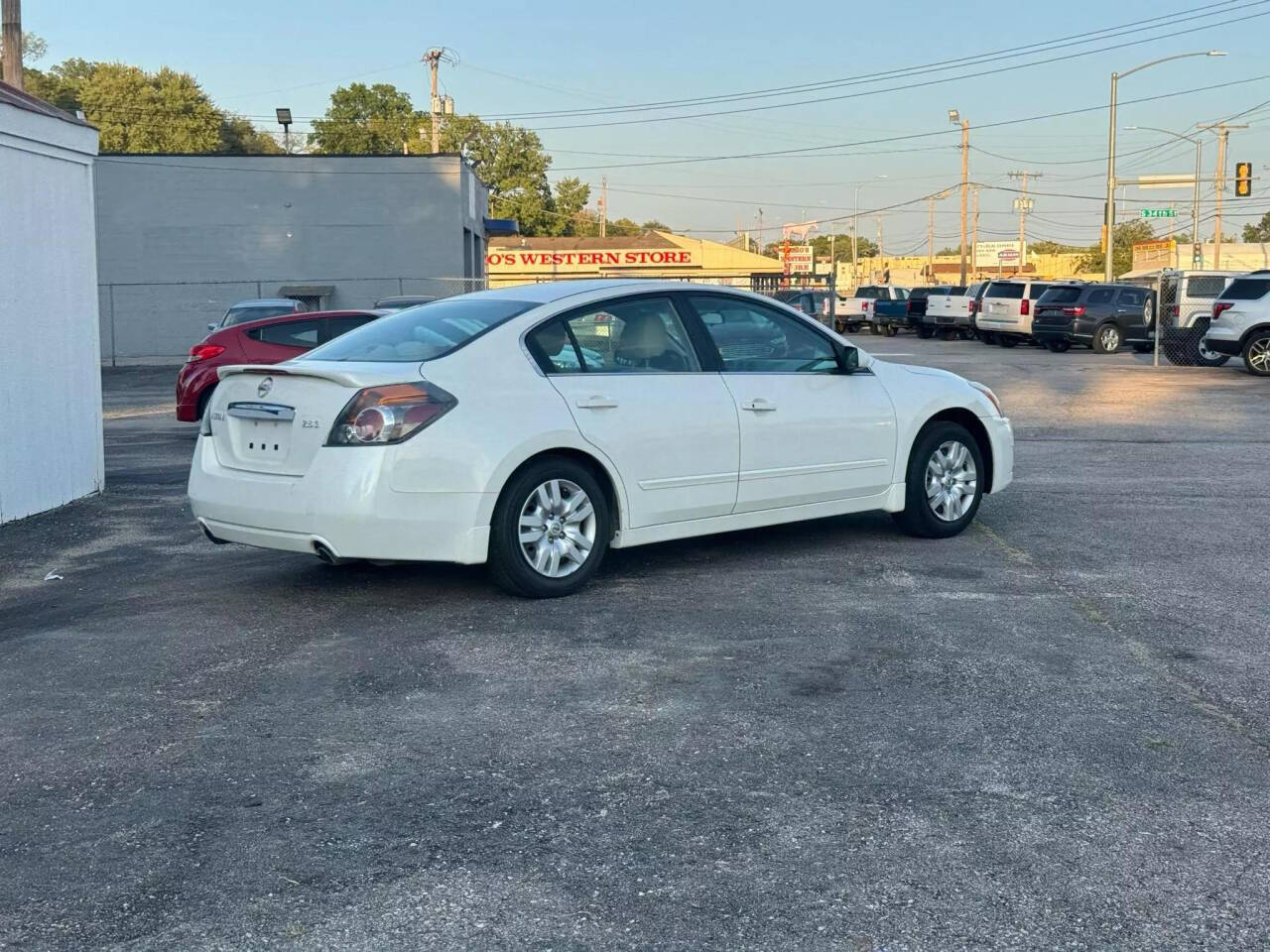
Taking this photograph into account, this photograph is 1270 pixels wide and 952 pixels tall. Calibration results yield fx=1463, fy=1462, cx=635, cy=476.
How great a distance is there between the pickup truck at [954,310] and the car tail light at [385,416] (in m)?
35.7

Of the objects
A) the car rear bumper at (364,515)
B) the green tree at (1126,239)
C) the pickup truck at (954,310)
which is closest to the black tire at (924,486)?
the car rear bumper at (364,515)

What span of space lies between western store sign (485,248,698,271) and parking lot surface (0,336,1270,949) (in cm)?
6383

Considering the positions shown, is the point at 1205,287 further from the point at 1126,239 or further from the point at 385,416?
the point at 1126,239

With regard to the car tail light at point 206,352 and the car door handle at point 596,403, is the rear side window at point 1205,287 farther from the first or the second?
the car door handle at point 596,403

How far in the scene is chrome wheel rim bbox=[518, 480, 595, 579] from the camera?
7.02 meters

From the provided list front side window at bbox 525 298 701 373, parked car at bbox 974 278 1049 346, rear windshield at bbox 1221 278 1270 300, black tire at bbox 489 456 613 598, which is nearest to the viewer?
black tire at bbox 489 456 613 598

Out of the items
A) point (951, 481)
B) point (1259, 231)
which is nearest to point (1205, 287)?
point (951, 481)

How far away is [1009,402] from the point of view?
65.2 ft

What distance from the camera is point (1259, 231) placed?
137 metres

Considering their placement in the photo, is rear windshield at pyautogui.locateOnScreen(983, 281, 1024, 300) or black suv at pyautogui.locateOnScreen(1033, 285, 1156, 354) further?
rear windshield at pyautogui.locateOnScreen(983, 281, 1024, 300)

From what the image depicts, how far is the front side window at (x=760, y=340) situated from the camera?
7.95 metres

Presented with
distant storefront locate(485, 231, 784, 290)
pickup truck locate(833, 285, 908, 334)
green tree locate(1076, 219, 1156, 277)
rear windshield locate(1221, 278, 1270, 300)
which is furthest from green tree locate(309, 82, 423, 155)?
rear windshield locate(1221, 278, 1270, 300)

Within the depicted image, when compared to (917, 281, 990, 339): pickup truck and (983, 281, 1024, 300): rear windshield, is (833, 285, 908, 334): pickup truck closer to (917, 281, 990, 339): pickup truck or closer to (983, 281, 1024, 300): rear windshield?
(917, 281, 990, 339): pickup truck

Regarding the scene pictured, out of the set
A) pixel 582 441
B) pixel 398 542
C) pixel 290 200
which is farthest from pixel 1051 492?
pixel 290 200
